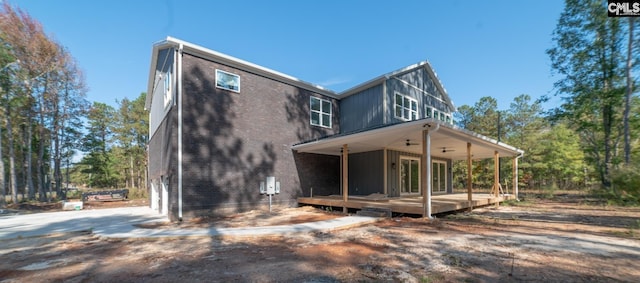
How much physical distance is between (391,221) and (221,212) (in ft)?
19.9

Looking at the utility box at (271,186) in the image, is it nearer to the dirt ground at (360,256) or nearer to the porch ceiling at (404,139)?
the porch ceiling at (404,139)

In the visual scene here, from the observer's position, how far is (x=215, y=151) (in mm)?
10188

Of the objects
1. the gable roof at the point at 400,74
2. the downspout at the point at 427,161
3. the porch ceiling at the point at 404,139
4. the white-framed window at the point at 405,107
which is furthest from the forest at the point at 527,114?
the white-framed window at the point at 405,107

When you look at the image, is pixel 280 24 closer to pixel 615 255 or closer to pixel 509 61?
pixel 509 61

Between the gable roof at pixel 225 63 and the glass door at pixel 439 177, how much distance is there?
700cm

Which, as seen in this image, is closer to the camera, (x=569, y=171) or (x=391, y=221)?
(x=391, y=221)

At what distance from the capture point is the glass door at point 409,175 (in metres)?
13.2

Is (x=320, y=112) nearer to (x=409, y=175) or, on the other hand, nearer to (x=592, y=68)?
(x=409, y=175)

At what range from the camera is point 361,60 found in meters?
18.0

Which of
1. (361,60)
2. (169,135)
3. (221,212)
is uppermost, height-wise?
(361,60)

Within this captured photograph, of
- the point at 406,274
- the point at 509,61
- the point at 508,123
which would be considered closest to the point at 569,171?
the point at 508,123

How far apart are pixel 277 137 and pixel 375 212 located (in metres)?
5.39

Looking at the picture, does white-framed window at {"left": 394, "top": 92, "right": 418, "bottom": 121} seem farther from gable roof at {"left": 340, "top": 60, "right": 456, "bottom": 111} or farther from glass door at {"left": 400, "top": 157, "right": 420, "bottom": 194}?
glass door at {"left": 400, "top": 157, "right": 420, "bottom": 194}

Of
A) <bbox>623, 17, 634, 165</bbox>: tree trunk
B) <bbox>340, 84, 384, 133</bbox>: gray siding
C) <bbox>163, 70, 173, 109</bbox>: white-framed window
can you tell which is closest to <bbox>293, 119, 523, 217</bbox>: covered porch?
<bbox>340, 84, 384, 133</bbox>: gray siding
